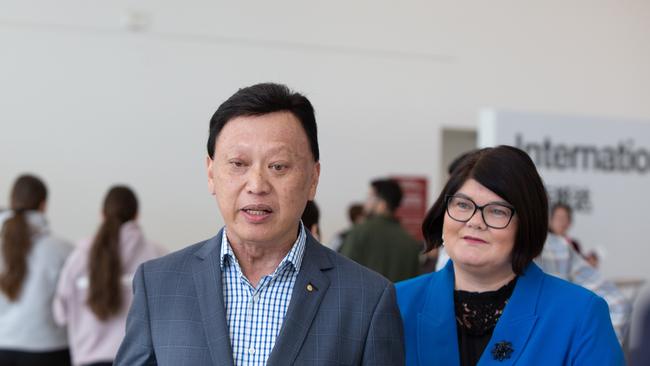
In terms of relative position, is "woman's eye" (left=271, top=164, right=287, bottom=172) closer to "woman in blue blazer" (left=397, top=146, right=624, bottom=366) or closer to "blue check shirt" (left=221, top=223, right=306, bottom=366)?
"blue check shirt" (left=221, top=223, right=306, bottom=366)

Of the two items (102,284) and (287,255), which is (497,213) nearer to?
(287,255)

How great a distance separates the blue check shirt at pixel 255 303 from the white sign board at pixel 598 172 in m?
4.72

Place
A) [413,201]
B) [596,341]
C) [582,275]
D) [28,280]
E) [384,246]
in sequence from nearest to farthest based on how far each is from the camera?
1. [596,341]
2. [582,275]
3. [28,280]
4. [384,246]
5. [413,201]

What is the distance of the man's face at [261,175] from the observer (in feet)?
5.54

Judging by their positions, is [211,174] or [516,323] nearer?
[211,174]

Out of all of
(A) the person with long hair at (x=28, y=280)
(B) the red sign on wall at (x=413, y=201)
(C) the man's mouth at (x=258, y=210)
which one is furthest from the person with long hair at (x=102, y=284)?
(B) the red sign on wall at (x=413, y=201)

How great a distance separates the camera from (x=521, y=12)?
30.0 feet

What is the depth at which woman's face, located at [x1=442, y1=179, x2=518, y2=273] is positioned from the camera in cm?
221

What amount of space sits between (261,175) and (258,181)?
0.02m

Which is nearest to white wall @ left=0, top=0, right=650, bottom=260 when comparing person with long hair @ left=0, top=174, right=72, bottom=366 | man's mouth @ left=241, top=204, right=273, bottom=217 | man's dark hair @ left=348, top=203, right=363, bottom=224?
man's dark hair @ left=348, top=203, right=363, bottom=224

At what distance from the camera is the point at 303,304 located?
1714 millimetres

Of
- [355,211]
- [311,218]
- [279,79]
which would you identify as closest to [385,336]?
[311,218]

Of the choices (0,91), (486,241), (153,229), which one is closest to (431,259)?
(153,229)

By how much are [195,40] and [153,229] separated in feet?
5.73
